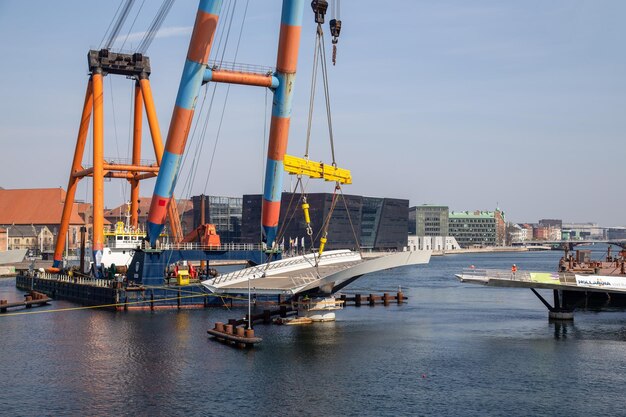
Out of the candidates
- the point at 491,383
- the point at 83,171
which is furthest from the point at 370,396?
the point at 83,171

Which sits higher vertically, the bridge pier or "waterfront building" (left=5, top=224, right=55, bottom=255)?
"waterfront building" (left=5, top=224, right=55, bottom=255)

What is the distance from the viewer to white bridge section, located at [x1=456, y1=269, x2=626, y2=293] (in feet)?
170

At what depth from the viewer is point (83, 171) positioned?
76.1 m

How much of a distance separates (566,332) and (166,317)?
1095 inches

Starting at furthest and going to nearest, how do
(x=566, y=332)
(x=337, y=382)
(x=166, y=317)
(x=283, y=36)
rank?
(x=283, y=36)
(x=166, y=317)
(x=566, y=332)
(x=337, y=382)

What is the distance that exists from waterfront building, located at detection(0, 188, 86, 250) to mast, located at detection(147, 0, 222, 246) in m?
108

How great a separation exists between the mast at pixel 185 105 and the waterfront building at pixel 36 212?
108 metres

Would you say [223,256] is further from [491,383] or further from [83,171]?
[491,383]

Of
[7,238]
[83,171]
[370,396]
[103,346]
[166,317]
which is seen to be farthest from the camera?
[7,238]

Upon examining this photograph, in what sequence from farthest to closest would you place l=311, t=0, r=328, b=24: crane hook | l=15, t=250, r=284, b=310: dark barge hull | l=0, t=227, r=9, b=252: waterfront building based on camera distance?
l=0, t=227, r=9, b=252: waterfront building, l=15, t=250, r=284, b=310: dark barge hull, l=311, t=0, r=328, b=24: crane hook

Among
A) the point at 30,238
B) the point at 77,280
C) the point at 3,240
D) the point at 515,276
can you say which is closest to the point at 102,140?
the point at 77,280

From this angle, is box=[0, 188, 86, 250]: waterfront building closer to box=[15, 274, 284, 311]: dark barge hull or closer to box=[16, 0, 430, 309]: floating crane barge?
box=[16, 0, 430, 309]: floating crane barge

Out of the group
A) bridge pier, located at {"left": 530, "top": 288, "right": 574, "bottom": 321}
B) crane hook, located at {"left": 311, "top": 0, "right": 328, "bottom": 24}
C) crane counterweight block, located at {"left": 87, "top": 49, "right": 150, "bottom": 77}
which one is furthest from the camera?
crane counterweight block, located at {"left": 87, "top": 49, "right": 150, "bottom": 77}

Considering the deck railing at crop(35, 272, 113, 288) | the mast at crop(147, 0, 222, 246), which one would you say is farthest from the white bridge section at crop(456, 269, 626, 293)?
the deck railing at crop(35, 272, 113, 288)
